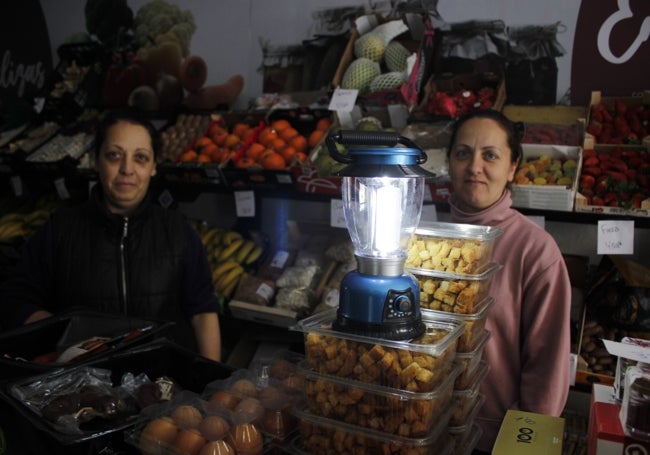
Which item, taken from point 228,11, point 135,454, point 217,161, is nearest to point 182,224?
point 217,161

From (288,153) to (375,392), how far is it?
2374mm

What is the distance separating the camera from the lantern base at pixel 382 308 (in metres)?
1.01

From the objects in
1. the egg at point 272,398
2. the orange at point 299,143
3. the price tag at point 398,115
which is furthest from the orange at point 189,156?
the egg at point 272,398

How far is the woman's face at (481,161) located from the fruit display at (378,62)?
143cm

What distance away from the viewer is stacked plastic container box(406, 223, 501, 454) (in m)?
1.17

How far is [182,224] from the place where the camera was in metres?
2.46

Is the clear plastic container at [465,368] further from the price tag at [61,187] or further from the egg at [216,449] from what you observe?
the price tag at [61,187]

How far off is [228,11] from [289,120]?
1385 millimetres

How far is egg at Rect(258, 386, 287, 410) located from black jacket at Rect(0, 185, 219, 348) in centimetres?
125

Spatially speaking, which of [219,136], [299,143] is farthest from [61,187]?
[299,143]

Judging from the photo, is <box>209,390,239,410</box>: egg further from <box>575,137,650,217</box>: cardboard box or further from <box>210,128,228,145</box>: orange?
<box>210,128,228,145</box>: orange

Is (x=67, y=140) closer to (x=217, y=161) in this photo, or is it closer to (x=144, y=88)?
(x=144, y=88)

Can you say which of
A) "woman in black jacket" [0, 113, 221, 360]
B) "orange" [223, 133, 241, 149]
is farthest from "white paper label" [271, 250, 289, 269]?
"woman in black jacket" [0, 113, 221, 360]

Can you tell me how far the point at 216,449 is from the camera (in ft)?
3.39
